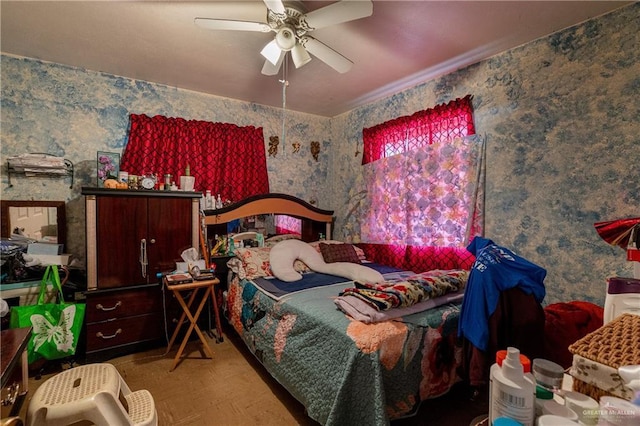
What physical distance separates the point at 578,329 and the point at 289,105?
3.44 m

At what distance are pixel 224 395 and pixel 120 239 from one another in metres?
1.57

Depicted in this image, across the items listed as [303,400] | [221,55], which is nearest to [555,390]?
[303,400]

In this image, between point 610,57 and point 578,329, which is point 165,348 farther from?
point 610,57

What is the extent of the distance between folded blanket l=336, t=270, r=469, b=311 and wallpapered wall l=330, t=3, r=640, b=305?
0.75 m

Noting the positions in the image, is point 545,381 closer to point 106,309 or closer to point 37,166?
point 106,309

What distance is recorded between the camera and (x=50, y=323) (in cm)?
224

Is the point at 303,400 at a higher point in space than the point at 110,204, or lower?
lower

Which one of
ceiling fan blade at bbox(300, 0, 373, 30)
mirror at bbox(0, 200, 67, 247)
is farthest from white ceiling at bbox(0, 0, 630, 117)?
mirror at bbox(0, 200, 67, 247)

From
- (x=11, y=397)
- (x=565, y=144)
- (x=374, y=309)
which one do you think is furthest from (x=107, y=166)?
(x=565, y=144)

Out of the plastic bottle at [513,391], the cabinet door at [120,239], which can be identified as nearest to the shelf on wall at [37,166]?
the cabinet door at [120,239]

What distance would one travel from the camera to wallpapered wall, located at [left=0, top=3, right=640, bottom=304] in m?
1.83

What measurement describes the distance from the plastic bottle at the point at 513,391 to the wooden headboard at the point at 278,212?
2.92 m

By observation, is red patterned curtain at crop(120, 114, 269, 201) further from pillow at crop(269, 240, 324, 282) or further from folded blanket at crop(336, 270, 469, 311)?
folded blanket at crop(336, 270, 469, 311)

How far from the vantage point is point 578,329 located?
1.63 m
